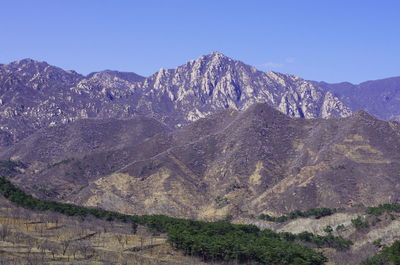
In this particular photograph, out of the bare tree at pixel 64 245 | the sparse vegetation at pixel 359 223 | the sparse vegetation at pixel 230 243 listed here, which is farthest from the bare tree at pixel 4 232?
the sparse vegetation at pixel 359 223

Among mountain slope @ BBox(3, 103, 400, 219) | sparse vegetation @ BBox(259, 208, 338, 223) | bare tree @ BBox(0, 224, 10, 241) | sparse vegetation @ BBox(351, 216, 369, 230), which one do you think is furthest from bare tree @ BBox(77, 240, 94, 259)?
mountain slope @ BBox(3, 103, 400, 219)

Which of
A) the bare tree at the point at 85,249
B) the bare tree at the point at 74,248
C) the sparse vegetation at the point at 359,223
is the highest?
the bare tree at the point at 74,248

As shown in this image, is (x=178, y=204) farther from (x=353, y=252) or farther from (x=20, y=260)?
(x=20, y=260)

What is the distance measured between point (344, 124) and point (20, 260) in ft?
387

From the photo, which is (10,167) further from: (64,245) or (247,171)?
(64,245)

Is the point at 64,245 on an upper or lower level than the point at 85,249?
upper

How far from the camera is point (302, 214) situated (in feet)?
357

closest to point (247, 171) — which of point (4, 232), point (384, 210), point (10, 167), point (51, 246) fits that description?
point (384, 210)

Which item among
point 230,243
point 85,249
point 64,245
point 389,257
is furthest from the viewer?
point 230,243

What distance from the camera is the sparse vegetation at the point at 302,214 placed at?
4163 inches

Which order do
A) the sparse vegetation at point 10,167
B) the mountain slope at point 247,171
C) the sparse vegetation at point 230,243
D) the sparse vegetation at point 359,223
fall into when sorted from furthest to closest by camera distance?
1. the sparse vegetation at point 10,167
2. the mountain slope at point 247,171
3. the sparse vegetation at point 359,223
4. the sparse vegetation at point 230,243

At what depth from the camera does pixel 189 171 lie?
151m

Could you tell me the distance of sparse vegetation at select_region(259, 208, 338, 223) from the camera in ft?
347

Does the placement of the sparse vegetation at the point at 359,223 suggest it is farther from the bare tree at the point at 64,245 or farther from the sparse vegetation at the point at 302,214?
the bare tree at the point at 64,245
